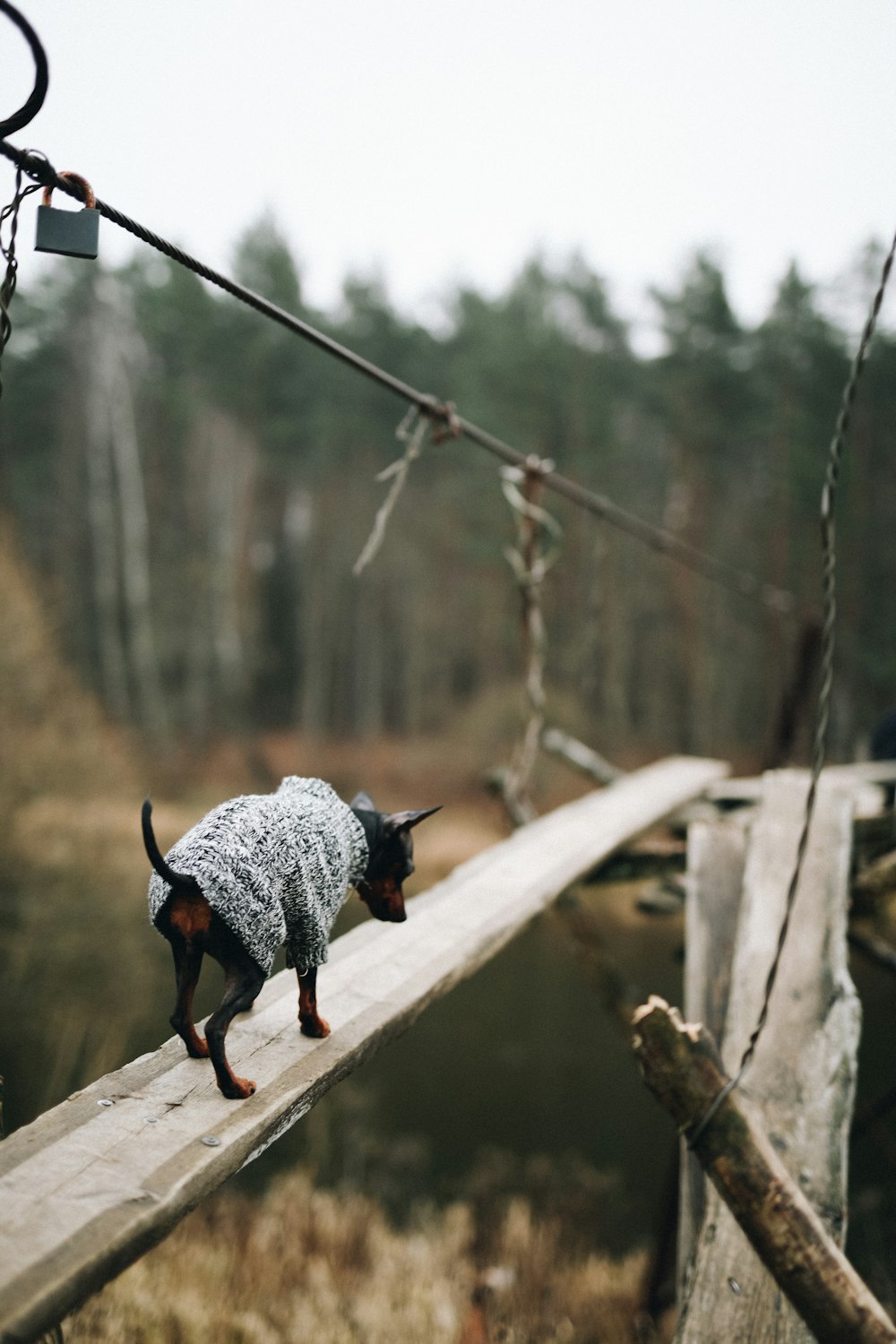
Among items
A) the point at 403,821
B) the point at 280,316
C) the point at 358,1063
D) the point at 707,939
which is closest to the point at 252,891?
the point at 403,821

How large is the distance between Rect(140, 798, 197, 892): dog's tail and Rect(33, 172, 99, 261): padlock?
2.99 ft

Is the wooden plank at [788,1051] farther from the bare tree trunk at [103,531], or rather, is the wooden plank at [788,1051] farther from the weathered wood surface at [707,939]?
the bare tree trunk at [103,531]

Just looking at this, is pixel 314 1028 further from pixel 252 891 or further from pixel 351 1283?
pixel 351 1283

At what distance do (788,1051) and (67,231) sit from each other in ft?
8.71

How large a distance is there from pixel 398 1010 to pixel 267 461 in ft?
54.9

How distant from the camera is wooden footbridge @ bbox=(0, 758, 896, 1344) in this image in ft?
4.10

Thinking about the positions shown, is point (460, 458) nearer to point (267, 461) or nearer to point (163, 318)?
point (267, 461)

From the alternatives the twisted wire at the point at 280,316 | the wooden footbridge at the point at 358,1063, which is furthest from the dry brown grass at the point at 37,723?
the twisted wire at the point at 280,316

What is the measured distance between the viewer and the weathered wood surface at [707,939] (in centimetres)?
241

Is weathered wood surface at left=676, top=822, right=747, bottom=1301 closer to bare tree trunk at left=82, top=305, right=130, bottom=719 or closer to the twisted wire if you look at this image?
the twisted wire

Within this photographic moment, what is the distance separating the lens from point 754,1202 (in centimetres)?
185

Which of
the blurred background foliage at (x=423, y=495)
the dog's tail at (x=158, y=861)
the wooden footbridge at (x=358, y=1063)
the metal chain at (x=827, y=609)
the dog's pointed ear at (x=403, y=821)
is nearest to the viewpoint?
the wooden footbridge at (x=358, y=1063)

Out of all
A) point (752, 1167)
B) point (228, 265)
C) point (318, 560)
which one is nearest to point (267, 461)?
point (318, 560)

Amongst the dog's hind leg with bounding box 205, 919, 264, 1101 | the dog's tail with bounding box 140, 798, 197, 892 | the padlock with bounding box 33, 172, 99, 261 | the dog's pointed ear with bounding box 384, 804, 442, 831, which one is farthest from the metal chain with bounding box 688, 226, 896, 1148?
the padlock with bounding box 33, 172, 99, 261
